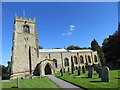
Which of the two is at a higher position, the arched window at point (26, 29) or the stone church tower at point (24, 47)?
the arched window at point (26, 29)

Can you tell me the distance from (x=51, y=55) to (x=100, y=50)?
25.1m

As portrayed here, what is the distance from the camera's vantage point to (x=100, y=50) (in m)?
47.8

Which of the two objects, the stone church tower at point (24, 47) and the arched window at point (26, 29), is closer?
the stone church tower at point (24, 47)

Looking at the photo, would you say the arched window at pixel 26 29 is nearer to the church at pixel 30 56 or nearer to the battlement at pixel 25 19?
the church at pixel 30 56

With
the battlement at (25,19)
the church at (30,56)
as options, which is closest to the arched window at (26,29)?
the church at (30,56)

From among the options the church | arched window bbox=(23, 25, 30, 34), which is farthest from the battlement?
arched window bbox=(23, 25, 30, 34)

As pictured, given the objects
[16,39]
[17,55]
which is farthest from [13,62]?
[16,39]

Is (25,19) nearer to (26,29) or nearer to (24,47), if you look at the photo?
(26,29)

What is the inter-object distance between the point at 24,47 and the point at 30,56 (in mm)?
2963

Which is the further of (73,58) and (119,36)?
(73,58)

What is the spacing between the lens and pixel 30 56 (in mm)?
29938

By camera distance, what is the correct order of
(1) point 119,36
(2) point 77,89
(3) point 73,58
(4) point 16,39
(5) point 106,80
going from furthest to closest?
(3) point 73,58 < (4) point 16,39 < (1) point 119,36 < (5) point 106,80 < (2) point 77,89

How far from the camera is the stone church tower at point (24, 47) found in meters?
28.1

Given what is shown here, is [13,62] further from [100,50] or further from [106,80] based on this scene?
[100,50]
